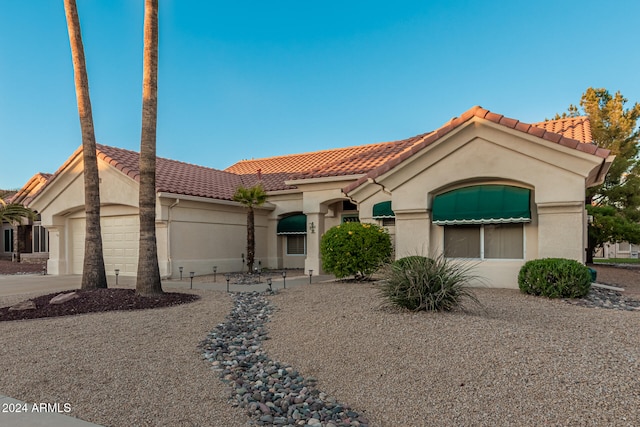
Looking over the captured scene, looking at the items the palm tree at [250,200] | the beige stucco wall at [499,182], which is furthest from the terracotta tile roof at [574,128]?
the palm tree at [250,200]

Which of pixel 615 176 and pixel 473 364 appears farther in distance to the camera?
pixel 615 176

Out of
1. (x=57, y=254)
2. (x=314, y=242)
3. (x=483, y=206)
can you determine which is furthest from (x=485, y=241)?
(x=57, y=254)

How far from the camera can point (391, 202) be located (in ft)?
50.1

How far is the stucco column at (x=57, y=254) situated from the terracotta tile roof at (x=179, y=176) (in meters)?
5.32

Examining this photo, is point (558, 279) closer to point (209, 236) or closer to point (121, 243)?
point (209, 236)

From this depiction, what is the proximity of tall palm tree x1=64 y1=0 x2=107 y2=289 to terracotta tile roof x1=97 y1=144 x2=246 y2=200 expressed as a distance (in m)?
3.97

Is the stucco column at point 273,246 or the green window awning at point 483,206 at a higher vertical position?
the green window awning at point 483,206

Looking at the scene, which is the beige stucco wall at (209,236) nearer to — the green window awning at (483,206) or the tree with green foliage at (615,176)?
the green window awning at (483,206)

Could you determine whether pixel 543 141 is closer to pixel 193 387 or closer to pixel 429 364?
pixel 429 364

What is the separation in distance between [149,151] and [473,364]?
34.0 ft

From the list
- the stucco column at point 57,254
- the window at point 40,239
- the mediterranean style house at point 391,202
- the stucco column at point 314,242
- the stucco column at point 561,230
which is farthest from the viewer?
the window at point 40,239

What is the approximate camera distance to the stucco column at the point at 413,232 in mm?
13977

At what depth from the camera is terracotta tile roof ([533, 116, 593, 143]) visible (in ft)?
46.2

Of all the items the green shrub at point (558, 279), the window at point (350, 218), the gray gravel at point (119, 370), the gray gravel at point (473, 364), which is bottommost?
the gray gravel at point (119, 370)
